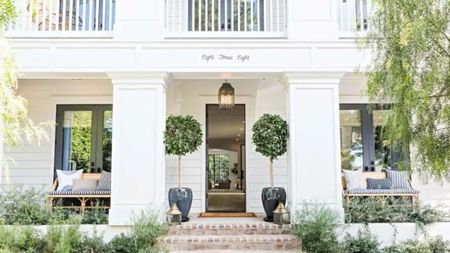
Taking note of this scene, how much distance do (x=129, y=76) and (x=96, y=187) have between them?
2431 mm

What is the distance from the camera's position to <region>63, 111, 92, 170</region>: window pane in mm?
7980

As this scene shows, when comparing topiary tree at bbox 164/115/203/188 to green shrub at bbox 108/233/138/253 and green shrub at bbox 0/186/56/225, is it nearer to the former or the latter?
green shrub at bbox 108/233/138/253

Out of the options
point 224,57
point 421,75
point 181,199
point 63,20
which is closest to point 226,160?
point 181,199

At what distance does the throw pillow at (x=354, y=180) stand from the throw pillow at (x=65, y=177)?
5020mm

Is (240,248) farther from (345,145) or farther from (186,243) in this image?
(345,145)

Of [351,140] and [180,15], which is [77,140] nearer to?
[180,15]

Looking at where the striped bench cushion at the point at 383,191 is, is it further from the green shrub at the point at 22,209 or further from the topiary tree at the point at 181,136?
the green shrub at the point at 22,209

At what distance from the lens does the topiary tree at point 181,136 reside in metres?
6.12

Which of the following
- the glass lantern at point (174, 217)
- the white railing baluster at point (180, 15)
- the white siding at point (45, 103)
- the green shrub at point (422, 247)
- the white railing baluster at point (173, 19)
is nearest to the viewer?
the green shrub at point (422, 247)

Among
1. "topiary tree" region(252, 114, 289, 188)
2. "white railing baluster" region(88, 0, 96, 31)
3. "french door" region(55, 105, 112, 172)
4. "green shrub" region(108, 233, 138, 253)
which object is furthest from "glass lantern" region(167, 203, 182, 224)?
"white railing baluster" region(88, 0, 96, 31)

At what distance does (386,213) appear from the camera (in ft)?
19.5

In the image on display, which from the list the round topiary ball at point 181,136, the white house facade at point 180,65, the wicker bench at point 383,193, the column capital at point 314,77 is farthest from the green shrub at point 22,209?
the wicker bench at point 383,193

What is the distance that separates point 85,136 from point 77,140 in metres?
0.17

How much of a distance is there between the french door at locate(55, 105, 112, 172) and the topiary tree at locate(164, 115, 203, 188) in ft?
7.63
